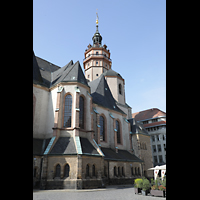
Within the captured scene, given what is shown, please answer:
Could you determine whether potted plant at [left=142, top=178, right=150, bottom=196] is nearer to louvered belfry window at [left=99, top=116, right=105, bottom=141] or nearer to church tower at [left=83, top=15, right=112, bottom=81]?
louvered belfry window at [left=99, top=116, right=105, bottom=141]

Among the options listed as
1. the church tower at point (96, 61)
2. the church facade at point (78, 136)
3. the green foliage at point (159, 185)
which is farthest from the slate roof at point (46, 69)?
the green foliage at point (159, 185)

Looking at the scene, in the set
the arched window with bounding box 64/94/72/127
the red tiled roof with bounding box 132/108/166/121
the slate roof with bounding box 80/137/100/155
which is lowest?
the slate roof with bounding box 80/137/100/155

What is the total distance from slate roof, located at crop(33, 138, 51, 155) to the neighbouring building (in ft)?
115

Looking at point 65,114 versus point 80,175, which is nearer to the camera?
point 80,175

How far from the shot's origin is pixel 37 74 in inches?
1040

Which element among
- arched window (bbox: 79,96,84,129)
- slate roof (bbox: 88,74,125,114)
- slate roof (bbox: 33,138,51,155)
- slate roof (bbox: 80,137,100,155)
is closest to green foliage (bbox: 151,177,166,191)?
slate roof (bbox: 80,137,100,155)

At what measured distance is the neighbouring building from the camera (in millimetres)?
48594

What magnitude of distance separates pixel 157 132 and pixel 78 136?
3507 cm

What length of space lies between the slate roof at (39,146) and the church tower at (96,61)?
90.3ft
